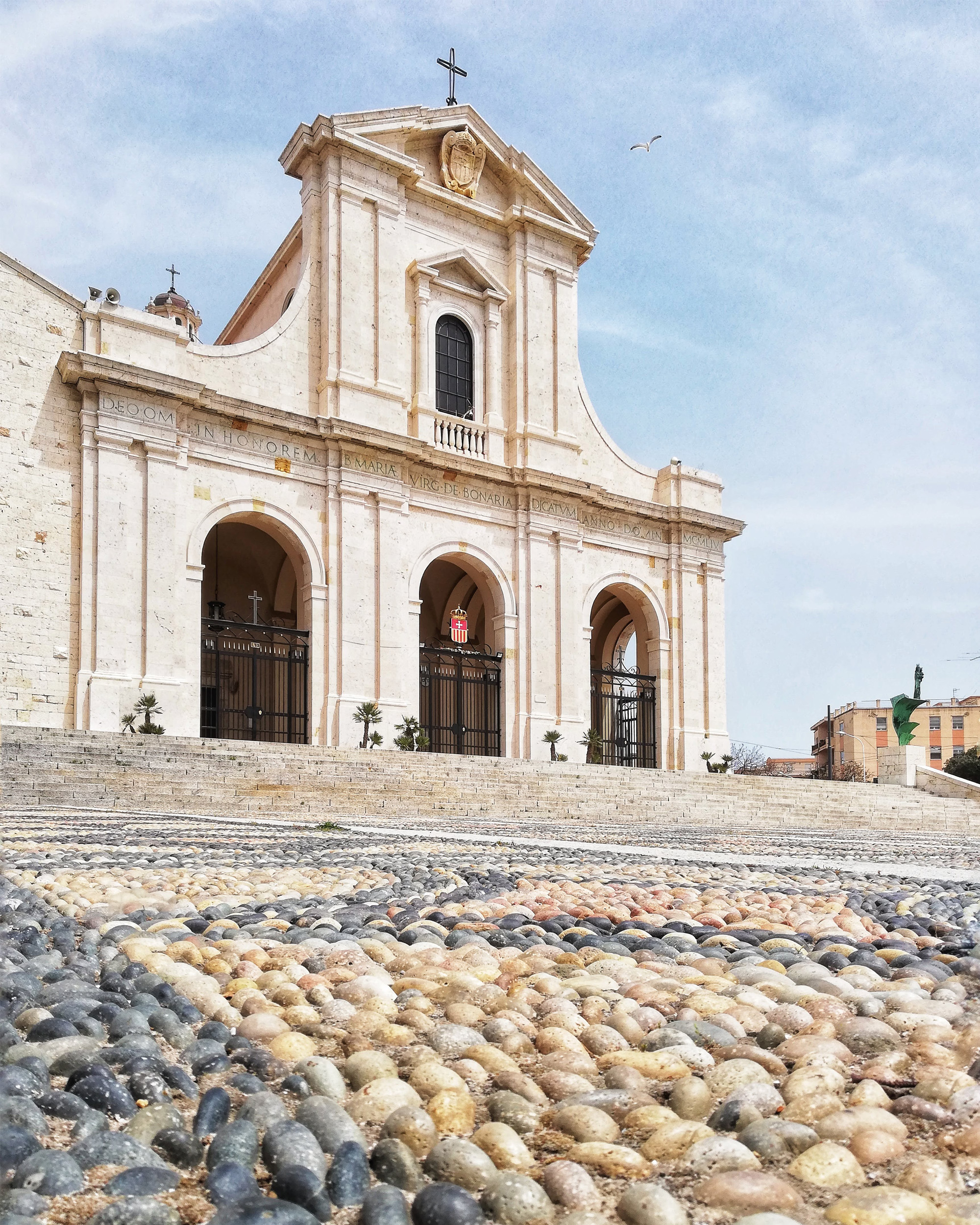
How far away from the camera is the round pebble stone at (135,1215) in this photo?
1.20 metres

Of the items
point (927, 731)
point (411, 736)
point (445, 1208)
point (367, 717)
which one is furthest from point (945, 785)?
point (927, 731)

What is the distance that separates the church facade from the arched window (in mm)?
81

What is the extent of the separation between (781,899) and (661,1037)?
2.04m

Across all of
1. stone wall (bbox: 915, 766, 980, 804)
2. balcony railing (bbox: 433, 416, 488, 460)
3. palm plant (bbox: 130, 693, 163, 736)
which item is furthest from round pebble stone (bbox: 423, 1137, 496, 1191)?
balcony railing (bbox: 433, 416, 488, 460)

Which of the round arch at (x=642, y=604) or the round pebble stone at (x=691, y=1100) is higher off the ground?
the round arch at (x=642, y=604)

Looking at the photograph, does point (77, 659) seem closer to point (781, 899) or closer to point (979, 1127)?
point (781, 899)

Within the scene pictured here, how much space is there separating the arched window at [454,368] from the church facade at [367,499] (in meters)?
0.08

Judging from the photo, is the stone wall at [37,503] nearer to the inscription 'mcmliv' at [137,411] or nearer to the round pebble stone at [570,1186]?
the inscription 'mcmliv' at [137,411]

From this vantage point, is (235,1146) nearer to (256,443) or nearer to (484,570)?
(256,443)

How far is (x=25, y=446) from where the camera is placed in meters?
19.2

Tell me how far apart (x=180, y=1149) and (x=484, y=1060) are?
23.3 inches

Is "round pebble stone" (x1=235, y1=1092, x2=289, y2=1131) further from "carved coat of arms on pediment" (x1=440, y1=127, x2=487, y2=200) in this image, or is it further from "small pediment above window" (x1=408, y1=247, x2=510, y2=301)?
"carved coat of arms on pediment" (x1=440, y1=127, x2=487, y2=200)

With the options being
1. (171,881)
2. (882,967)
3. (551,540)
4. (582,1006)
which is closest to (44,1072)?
(582,1006)

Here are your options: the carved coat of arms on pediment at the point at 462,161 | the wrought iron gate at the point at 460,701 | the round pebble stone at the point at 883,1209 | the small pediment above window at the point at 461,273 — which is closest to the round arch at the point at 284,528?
the wrought iron gate at the point at 460,701
